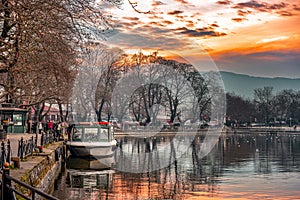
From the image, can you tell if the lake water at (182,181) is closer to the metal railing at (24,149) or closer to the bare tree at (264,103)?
the metal railing at (24,149)

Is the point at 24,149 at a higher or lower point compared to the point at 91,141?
higher

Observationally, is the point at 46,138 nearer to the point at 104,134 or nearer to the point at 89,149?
the point at 89,149

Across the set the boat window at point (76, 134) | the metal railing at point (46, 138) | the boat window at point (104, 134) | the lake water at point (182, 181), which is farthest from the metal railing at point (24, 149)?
the boat window at point (104, 134)

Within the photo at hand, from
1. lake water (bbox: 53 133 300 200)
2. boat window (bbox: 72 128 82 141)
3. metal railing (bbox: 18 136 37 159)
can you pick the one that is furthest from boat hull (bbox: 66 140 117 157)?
metal railing (bbox: 18 136 37 159)

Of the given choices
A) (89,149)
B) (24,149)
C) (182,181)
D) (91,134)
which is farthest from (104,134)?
(24,149)

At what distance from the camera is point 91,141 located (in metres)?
40.0

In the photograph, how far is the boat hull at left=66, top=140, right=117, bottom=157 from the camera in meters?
38.1

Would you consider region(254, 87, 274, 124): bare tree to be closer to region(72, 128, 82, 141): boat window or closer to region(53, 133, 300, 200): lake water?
region(53, 133, 300, 200): lake water

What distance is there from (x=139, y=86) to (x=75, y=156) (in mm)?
50325

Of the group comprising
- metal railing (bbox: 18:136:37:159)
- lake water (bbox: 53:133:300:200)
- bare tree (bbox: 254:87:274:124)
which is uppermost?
bare tree (bbox: 254:87:274:124)

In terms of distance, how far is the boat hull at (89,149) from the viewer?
38094 mm

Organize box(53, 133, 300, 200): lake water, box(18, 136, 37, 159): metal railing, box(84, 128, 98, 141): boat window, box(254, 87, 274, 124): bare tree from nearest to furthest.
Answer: box(53, 133, 300, 200): lake water
box(18, 136, 37, 159): metal railing
box(84, 128, 98, 141): boat window
box(254, 87, 274, 124): bare tree

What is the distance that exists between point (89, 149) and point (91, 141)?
6.33 ft

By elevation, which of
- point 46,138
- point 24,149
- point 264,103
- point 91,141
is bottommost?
point 91,141
